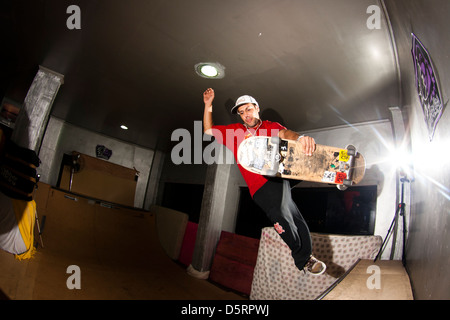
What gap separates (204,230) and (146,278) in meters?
1.94

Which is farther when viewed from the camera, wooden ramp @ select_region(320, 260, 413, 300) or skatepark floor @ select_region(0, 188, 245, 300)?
skatepark floor @ select_region(0, 188, 245, 300)

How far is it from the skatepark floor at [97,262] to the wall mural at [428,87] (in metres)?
3.83

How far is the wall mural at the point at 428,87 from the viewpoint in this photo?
5.22 feet

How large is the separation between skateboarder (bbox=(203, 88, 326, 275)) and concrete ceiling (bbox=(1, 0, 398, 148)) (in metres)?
1.07

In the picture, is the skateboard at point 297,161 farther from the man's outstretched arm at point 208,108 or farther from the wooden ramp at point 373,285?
the wooden ramp at point 373,285

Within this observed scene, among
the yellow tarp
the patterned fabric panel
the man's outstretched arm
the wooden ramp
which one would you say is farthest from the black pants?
the yellow tarp

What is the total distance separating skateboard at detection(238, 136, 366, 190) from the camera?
7.42 ft

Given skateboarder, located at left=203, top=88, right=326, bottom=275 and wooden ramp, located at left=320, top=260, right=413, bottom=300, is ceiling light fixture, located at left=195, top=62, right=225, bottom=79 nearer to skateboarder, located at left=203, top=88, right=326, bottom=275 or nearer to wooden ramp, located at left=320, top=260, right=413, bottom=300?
skateboarder, located at left=203, top=88, right=326, bottom=275

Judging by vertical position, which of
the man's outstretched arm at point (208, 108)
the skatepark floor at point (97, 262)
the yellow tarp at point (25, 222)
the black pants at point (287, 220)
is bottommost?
the skatepark floor at point (97, 262)

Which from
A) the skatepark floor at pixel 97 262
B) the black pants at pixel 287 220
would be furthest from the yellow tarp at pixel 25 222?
the black pants at pixel 287 220

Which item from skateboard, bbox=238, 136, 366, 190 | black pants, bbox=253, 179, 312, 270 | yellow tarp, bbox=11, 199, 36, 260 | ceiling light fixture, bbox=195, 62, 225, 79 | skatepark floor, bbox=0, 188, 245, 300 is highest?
ceiling light fixture, bbox=195, 62, 225, 79

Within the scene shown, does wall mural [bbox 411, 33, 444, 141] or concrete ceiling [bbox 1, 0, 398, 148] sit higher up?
concrete ceiling [bbox 1, 0, 398, 148]
